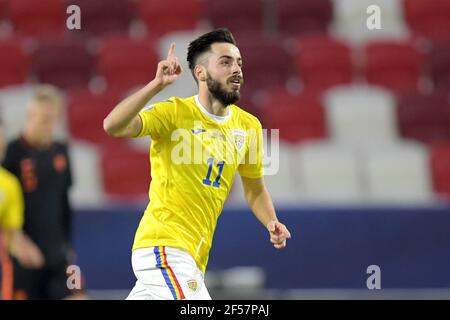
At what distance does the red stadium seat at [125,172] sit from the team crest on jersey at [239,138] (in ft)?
11.2

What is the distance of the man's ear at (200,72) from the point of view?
200 inches

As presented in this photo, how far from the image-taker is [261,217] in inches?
207

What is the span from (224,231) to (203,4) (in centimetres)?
371

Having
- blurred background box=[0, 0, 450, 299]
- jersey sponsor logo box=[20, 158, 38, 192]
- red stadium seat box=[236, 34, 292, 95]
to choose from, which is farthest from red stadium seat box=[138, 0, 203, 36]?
jersey sponsor logo box=[20, 158, 38, 192]

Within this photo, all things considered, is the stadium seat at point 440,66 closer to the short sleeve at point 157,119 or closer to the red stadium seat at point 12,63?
the red stadium seat at point 12,63

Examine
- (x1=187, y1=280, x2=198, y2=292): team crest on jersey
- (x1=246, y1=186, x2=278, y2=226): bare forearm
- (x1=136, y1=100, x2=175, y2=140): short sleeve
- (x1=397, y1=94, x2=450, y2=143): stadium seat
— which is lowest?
(x1=187, y1=280, x2=198, y2=292): team crest on jersey

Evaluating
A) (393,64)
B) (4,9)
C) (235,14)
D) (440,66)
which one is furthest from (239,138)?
(4,9)

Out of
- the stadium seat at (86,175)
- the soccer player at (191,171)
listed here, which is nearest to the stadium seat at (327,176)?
the stadium seat at (86,175)

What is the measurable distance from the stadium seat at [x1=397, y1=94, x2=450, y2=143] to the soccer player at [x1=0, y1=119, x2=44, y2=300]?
13.9 ft

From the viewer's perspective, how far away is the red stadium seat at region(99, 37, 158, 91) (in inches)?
392

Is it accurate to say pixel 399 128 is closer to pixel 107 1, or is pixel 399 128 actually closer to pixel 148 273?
pixel 107 1

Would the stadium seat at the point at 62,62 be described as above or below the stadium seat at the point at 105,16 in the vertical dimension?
below

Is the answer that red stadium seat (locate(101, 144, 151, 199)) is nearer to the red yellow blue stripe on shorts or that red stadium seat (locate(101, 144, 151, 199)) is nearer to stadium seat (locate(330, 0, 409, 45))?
stadium seat (locate(330, 0, 409, 45))

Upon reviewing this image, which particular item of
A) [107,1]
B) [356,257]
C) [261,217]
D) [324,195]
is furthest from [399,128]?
[261,217]
